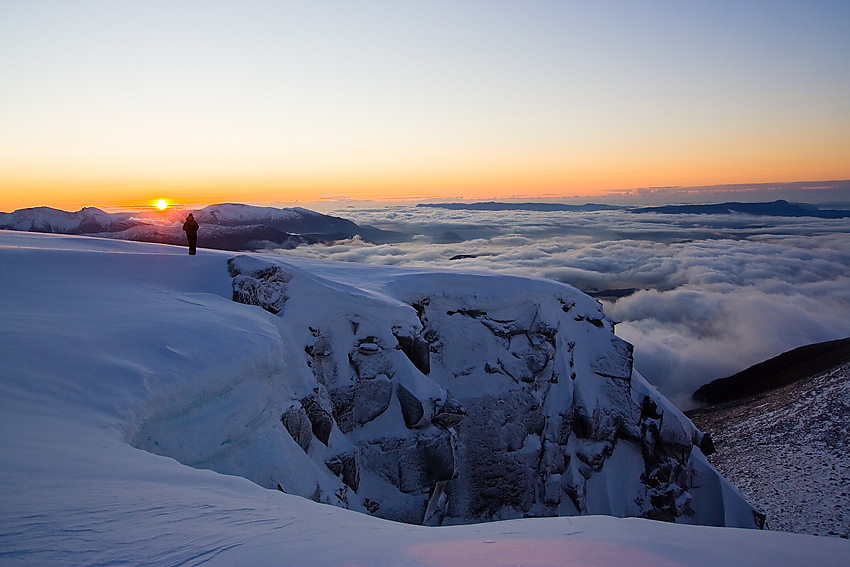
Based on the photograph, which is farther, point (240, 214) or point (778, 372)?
point (240, 214)

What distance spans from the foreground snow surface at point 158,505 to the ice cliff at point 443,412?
797mm

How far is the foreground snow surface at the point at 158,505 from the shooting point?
3502mm

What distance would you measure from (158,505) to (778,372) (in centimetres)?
8764

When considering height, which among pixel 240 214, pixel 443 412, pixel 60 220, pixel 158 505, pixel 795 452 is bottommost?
pixel 795 452

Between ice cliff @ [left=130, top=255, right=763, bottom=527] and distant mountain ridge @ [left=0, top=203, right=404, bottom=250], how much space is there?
62.7 meters

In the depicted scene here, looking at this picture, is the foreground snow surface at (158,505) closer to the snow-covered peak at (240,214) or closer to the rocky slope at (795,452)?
the rocky slope at (795,452)

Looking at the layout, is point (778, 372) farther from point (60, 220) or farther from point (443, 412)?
point (60, 220)

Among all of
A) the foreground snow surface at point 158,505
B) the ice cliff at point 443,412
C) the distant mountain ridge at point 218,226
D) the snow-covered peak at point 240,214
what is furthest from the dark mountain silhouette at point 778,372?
the snow-covered peak at point 240,214

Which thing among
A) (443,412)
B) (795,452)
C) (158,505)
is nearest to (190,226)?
(443,412)

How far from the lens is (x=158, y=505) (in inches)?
170

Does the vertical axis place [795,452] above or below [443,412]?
below

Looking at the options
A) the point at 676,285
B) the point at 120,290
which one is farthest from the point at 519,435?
the point at 676,285

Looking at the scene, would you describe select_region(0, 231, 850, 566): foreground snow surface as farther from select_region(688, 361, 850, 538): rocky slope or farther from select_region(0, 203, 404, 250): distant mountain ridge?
select_region(0, 203, 404, 250): distant mountain ridge

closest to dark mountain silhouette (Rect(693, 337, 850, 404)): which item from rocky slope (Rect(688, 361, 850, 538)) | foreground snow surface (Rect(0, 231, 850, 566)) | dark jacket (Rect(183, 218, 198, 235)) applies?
rocky slope (Rect(688, 361, 850, 538))
